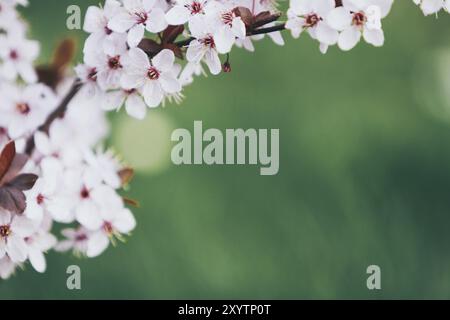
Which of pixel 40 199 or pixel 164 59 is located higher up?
pixel 164 59

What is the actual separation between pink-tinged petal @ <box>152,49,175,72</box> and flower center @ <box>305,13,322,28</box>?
15 centimetres

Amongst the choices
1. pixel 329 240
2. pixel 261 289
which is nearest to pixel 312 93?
pixel 329 240

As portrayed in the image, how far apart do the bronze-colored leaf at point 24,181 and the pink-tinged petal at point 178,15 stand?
0.26 metres

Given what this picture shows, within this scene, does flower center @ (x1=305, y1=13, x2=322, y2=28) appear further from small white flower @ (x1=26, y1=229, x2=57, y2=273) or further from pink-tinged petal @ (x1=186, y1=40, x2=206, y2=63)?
small white flower @ (x1=26, y1=229, x2=57, y2=273)

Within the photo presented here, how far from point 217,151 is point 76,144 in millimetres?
215

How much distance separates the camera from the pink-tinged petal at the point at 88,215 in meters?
0.91

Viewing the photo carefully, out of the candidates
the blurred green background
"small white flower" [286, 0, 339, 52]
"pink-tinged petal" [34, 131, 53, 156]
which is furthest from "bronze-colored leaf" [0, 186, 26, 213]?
the blurred green background

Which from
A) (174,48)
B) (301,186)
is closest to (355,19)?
(174,48)

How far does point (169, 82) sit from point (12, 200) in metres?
0.22

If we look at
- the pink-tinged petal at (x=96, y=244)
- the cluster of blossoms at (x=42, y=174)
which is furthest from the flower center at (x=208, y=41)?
the pink-tinged petal at (x=96, y=244)

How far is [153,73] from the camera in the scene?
0.81 m

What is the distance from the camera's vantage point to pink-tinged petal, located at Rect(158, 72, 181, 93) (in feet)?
2.64

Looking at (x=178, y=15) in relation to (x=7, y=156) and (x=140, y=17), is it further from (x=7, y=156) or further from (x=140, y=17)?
(x=7, y=156)

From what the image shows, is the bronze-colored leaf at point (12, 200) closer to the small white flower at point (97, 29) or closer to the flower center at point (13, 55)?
the small white flower at point (97, 29)
